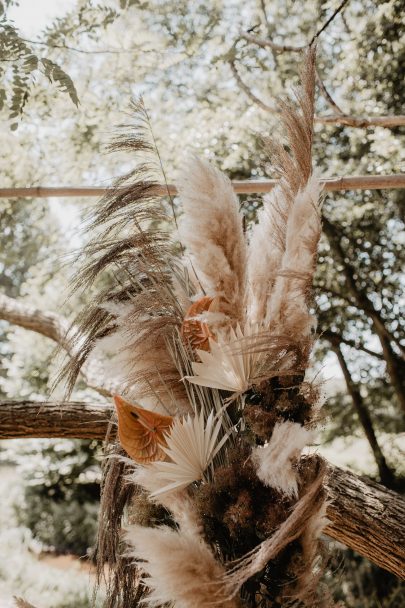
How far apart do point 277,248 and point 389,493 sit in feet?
4.66

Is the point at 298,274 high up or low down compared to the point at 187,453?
up

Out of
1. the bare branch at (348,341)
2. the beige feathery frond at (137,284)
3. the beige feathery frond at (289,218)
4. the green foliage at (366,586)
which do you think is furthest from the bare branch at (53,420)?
the green foliage at (366,586)

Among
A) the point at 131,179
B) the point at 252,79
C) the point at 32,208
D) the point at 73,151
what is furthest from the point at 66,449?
the point at 131,179

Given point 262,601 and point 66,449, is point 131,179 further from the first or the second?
point 66,449

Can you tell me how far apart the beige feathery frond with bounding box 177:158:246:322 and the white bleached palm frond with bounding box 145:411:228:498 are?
0.19 metres

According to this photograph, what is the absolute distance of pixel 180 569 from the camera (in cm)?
72

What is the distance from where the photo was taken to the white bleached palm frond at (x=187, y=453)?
0.88 meters

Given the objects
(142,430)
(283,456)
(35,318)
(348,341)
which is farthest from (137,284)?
(348,341)

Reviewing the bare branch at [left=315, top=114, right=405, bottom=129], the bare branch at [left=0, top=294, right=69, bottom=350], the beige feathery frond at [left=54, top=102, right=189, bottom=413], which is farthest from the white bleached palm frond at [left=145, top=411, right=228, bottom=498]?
the bare branch at [left=0, top=294, right=69, bottom=350]

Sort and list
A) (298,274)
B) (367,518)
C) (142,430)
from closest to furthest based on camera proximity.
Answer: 1. (298,274)
2. (142,430)
3. (367,518)

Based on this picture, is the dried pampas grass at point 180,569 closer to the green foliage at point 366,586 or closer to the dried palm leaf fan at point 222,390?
the dried palm leaf fan at point 222,390

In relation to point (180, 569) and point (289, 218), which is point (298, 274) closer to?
point (289, 218)

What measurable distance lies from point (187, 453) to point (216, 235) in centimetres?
36

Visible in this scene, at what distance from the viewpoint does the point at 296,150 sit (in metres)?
0.91
